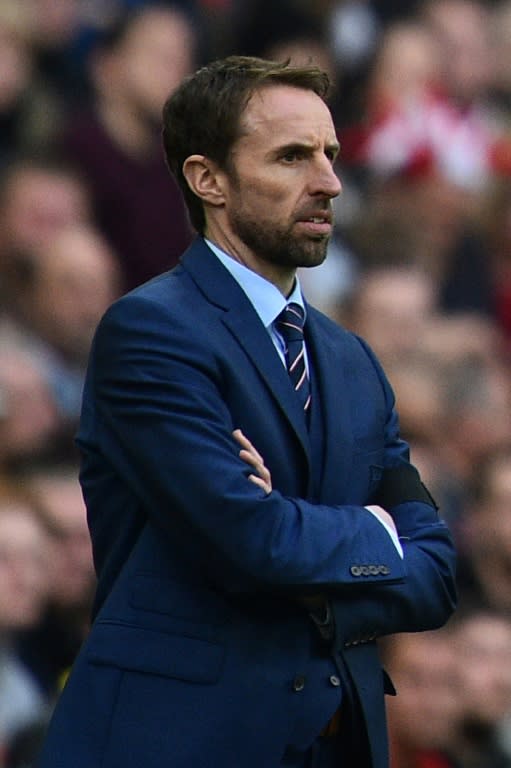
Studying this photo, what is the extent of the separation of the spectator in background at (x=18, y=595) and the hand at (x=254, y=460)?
87.8 inches

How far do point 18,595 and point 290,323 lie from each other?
7.23ft

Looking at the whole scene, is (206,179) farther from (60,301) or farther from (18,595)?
(60,301)

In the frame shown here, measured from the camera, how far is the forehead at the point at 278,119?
3.23 metres

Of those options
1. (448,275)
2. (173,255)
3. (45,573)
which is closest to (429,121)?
(448,275)

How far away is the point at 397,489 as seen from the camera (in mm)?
3352

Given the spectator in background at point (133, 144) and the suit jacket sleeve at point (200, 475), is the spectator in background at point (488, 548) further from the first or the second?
the suit jacket sleeve at point (200, 475)

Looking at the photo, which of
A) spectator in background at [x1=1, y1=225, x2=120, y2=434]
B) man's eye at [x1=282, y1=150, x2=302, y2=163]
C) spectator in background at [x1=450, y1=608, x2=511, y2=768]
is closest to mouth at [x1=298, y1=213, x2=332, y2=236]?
man's eye at [x1=282, y1=150, x2=302, y2=163]

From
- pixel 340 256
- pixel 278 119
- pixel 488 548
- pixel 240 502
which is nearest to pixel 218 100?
pixel 278 119

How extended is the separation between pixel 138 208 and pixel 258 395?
3.76 metres

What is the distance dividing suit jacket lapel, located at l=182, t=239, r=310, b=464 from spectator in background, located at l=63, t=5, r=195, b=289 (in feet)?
10.9

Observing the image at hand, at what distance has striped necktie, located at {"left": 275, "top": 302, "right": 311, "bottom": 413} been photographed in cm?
326

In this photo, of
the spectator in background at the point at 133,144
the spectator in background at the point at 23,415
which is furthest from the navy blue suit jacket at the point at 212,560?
the spectator in background at the point at 133,144

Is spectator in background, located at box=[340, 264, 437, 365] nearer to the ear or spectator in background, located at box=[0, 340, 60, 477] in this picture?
spectator in background, located at box=[0, 340, 60, 477]

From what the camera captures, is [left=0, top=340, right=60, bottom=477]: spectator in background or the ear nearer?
the ear
